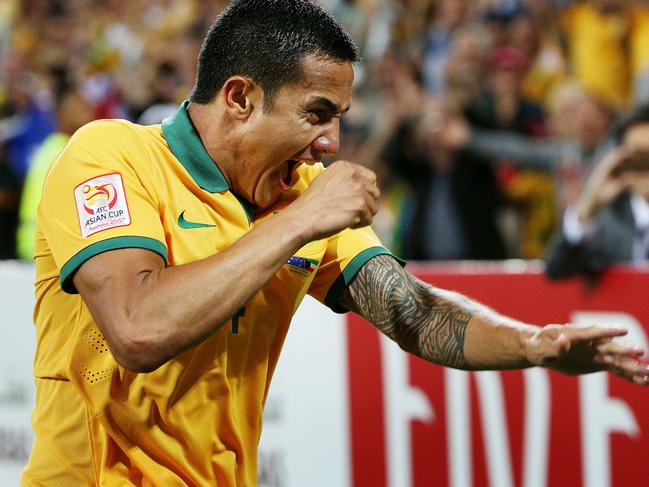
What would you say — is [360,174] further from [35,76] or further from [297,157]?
[35,76]

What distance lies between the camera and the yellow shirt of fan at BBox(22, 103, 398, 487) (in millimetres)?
2793

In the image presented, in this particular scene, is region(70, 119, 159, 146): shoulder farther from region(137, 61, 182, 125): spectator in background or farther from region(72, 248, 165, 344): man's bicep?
region(137, 61, 182, 125): spectator in background

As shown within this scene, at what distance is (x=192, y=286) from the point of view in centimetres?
258

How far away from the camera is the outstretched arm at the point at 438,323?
3061mm

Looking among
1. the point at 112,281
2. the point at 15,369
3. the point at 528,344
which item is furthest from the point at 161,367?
the point at 15,369

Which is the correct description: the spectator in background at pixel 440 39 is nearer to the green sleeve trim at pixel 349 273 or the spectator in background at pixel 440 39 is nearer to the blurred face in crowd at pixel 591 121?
the blurred face in crowd at pixel 591 121

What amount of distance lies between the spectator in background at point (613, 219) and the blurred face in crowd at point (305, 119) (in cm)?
237

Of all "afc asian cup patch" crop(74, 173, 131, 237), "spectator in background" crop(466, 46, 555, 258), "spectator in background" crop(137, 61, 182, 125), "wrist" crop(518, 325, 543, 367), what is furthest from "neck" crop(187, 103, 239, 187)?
"spectator in background" crop(137, 61, 182, 125)

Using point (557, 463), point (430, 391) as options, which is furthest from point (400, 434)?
point (557, 463)

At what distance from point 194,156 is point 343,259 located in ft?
1.86

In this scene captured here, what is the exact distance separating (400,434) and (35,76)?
766cm

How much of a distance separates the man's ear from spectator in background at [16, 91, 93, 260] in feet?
21.4

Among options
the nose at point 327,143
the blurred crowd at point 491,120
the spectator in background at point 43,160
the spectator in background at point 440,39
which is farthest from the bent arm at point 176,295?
the spectator in background at point 43,160

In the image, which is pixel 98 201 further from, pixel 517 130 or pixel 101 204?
pixel 517 130
